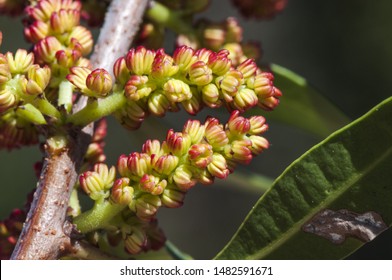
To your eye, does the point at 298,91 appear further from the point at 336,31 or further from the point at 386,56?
the point at 336,31

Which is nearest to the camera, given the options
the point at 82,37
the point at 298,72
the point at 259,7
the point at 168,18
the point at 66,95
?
the point at 66,95

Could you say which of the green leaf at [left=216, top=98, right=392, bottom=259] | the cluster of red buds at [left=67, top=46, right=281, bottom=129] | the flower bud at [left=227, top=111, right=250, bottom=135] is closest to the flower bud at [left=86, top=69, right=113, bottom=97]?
the cluster of red buds at [left=67, top=46, right=281, bottom=129]

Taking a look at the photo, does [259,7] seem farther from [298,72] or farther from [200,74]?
[298,72]

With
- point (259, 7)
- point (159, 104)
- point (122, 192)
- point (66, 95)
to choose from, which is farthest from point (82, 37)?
point (259, 7)

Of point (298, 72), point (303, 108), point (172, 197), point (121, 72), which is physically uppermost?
point (121, 72)

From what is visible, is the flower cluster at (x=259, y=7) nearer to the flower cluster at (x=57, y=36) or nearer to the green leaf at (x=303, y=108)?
the green leaf at (x=303, y=108)

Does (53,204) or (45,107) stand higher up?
(45,107)
